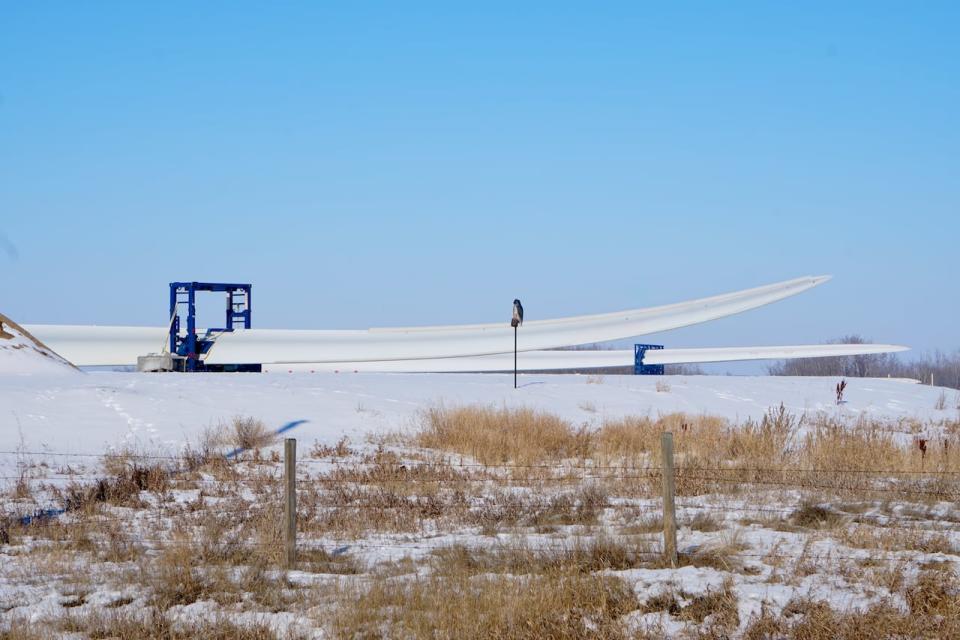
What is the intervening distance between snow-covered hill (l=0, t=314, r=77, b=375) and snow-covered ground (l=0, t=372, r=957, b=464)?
160cm

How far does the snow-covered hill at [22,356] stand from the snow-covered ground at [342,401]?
1.60 m

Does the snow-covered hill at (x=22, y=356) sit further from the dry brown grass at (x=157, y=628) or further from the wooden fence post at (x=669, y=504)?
the wooden fence post at (x=669, y=504)

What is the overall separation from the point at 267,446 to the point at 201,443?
1099mm

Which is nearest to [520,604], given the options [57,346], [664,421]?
[664,421]

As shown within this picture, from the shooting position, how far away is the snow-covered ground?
58.1ft

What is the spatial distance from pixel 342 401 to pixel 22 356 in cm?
967

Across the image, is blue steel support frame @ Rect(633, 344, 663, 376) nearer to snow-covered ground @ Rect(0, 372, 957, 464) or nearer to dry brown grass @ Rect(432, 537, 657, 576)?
snow-covered ground @ Rect(0, 372, 957, 464)

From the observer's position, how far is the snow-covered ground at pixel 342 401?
17.7 meters

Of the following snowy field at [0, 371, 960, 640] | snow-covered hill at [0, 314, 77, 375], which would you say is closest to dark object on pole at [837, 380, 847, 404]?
snowy field at [0, 371, 960, 640]

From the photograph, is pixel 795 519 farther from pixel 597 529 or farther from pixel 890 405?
pixel 890 405

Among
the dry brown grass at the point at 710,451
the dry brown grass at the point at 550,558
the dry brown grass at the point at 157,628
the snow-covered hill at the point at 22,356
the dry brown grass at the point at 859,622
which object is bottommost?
the dry brown grass at the point at 157,628

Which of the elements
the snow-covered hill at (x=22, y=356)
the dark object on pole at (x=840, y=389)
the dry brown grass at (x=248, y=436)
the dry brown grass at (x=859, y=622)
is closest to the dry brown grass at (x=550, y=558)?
the dry brown grass at (x=859, y=622)

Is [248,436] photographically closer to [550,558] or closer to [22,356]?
[550,558]

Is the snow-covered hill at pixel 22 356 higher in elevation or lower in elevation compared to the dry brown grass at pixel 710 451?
higher
